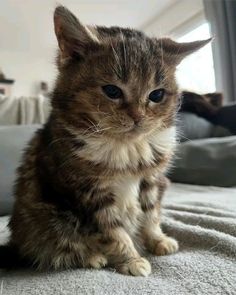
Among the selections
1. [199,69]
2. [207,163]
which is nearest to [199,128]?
[207,163]

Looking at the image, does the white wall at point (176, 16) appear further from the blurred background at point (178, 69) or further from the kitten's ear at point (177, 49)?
the kitten's ear at point (177, 49)

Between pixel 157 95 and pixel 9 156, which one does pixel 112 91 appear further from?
pixel 9 156

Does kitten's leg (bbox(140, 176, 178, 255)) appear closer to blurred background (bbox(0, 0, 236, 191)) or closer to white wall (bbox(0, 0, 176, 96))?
blurred background (bbox(0, 0, 236, 191))

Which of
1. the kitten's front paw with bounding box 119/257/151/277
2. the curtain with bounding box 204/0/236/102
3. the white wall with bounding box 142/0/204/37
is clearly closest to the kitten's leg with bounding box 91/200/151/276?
the kitten's front paw with bounding box 119/257/151/277

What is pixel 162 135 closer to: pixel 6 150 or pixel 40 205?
pixel 40 205

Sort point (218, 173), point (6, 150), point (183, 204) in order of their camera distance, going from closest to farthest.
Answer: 1. point (183, 204)
2. point (6, 150)
3. point (218, 173)

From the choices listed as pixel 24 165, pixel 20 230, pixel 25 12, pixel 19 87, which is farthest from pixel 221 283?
pixel 19 87
